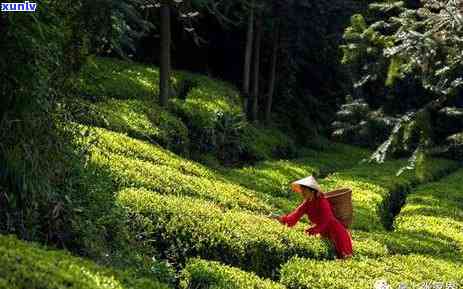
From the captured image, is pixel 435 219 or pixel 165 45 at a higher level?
pixel 165 45

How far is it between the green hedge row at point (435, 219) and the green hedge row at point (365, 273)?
1892 mm

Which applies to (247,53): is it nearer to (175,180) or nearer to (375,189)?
(375,189)

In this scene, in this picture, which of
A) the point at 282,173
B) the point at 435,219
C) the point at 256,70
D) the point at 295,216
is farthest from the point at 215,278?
the point at 256,70

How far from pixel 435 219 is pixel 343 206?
654 centimetres

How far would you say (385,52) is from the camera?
8.94 m

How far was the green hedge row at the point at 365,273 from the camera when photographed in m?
9.45

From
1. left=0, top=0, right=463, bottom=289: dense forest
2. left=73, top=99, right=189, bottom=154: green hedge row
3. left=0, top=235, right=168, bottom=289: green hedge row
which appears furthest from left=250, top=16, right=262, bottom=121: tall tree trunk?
left=0, top=235, right=168, bottom=289: green hedge row

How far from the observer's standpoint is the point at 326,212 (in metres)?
11.0

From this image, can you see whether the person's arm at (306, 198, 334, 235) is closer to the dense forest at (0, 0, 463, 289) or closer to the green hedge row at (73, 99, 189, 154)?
the dense forest at (0, 0, 463, 289)

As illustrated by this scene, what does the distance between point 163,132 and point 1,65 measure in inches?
493

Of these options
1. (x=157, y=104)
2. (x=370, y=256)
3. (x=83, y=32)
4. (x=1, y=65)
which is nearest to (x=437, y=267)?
(x=370, y=256)

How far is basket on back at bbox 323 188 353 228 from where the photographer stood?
37.6ft

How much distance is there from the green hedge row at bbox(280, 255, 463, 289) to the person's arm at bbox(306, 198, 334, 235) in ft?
2.64

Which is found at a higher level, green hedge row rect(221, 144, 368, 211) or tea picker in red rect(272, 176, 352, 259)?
tea picker in red rect(272, 176, 352, 259)
